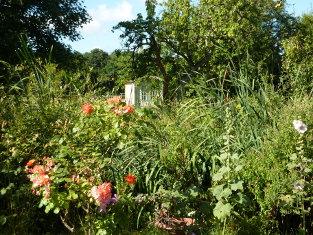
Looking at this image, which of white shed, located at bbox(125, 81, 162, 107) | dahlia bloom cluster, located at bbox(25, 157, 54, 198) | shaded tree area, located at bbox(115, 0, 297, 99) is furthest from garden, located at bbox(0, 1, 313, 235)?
shaded tree area, located at bbox(115, 0, 297, 99)

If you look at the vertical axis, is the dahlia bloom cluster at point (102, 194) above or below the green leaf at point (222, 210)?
above

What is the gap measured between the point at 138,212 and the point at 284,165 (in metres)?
1.31

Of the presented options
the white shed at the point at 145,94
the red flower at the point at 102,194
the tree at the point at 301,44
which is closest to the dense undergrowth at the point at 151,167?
the red flower at the point at 102,194

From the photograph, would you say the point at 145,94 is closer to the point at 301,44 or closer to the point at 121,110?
the point at 121,110

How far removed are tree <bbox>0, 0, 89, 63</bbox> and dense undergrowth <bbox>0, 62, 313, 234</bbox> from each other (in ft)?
64.5

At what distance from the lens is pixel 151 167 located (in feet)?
14.7

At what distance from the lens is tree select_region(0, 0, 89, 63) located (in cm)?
2360

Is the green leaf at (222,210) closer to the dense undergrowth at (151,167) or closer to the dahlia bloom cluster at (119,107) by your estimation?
the dense undergrowth at (151,167)

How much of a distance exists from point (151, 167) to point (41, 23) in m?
23.3

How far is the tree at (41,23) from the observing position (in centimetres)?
2360

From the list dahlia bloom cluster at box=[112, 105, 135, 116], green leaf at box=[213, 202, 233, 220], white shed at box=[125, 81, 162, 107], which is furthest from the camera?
white shed at box=[125, 81, 162, 107]

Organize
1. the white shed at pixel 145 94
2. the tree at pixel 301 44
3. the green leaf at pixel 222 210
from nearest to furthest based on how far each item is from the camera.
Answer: the green leaf at pixel 222 210 < the white shed at pixel 145 94 < the tree at pixel 301 44

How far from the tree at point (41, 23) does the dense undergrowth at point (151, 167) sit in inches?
774

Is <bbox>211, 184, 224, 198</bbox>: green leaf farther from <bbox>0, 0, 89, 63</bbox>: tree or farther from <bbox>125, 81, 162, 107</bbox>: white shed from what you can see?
<bbox>0, 0, 89, 63</bbox>: tree
